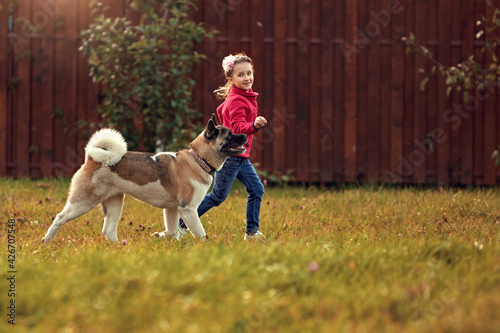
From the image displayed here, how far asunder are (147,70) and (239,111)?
3.28m

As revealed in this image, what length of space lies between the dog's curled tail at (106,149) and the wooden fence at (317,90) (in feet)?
13.0

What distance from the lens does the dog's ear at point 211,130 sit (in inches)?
191

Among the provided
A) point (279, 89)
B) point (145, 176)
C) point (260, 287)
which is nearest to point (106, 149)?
point (145, 176)

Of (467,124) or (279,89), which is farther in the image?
(467,124)

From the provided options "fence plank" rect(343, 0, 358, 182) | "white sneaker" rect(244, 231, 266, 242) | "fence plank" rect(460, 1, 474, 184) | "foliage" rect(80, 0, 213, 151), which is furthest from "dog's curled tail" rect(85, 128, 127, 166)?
"fence plank" rect(460, 1, 474, 184)

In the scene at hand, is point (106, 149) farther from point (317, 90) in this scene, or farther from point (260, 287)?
point (317, 90)

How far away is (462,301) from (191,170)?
2.52 metres

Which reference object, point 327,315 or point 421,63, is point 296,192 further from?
point 327,315

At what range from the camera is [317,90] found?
345 inches

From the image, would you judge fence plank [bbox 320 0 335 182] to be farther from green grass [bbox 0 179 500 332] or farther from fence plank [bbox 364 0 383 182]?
green grass [bbox 0 179 500 332]

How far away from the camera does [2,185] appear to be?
7.65 meters

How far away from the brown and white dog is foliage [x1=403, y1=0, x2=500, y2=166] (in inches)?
155

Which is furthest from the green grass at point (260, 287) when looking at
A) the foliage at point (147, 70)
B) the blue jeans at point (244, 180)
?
the foliage at point (147, 70)

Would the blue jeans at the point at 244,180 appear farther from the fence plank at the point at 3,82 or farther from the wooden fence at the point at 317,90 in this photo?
the fence plank at the point at 3,82
